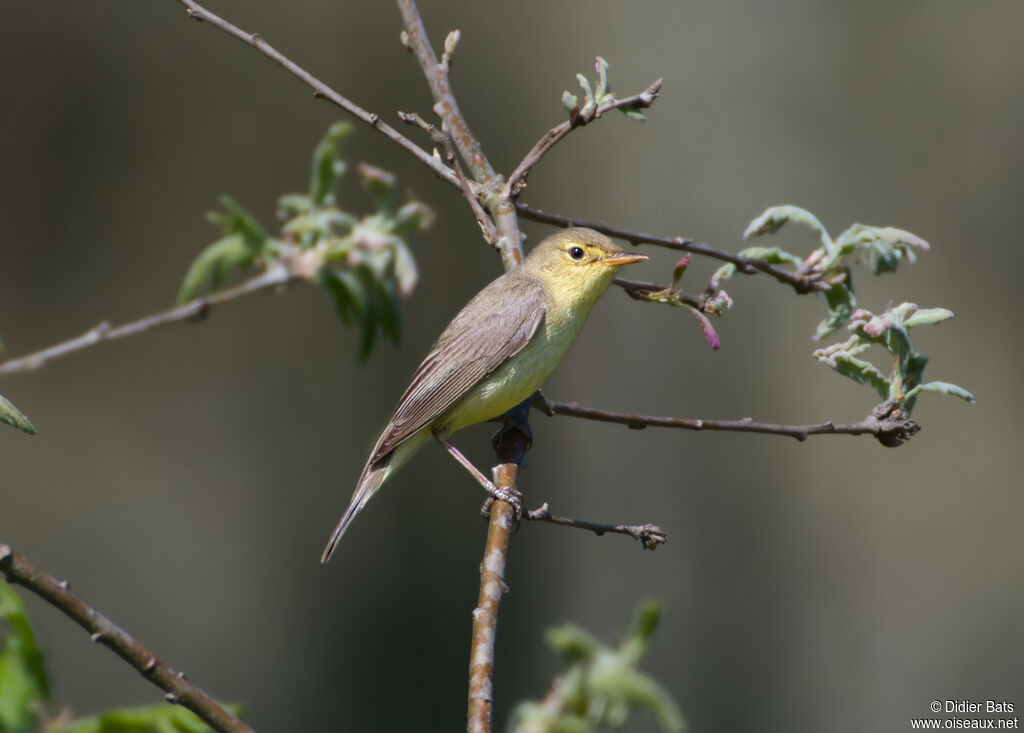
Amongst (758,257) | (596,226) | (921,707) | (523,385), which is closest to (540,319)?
(523,385)

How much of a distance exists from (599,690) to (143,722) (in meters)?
0.48

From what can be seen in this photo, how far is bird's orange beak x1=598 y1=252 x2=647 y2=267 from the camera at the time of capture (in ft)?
9.36

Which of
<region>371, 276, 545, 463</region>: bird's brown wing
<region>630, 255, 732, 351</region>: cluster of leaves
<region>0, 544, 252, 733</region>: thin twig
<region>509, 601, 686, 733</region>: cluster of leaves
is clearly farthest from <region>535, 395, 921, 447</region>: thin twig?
<region>509, 601, 686, 733</region>: cluster of leaves

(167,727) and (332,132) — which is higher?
(332,132)

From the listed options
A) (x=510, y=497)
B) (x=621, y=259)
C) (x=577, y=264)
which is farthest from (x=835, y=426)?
(x=577, y=264)

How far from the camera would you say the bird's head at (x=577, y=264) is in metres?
2.95

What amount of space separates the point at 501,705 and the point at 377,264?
15.2 feet

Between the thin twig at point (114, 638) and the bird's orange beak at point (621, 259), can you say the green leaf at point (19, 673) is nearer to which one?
the thin twig at point (114, 638)

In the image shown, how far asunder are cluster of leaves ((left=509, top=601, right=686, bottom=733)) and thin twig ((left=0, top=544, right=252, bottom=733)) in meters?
0.46

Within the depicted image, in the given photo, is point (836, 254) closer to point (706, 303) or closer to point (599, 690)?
point (706, 303)

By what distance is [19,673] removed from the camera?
0.92 m

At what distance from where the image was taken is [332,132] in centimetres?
90

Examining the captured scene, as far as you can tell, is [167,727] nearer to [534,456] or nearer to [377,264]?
[377,264]

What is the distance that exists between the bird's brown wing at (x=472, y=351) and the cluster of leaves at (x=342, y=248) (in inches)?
70.4
